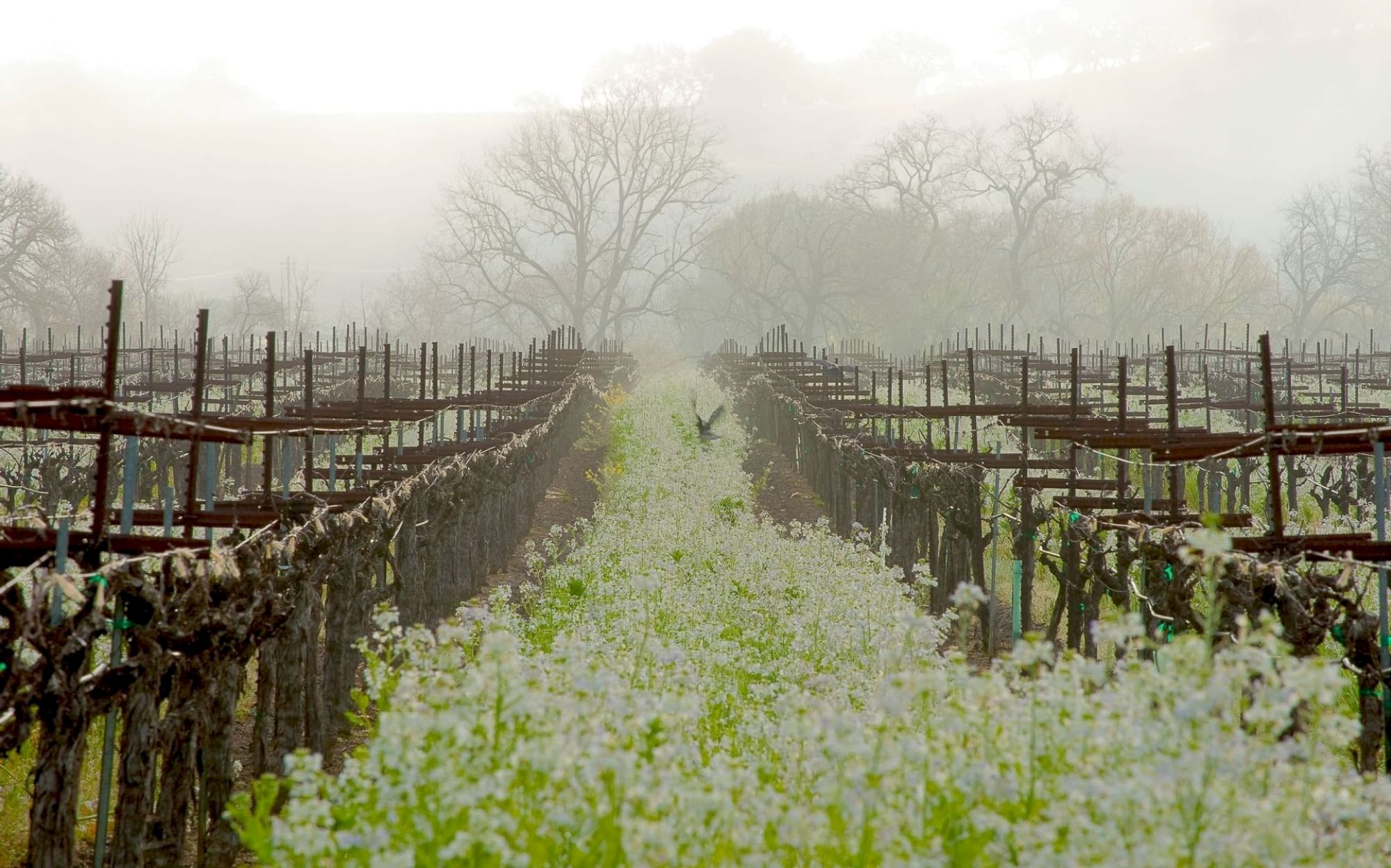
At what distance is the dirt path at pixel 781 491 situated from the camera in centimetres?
2278

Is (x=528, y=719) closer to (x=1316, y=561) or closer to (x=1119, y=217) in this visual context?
(x=1316, y=561)

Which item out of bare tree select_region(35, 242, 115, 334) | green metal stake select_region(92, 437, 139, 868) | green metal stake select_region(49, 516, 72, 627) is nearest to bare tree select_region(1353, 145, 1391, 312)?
bare tree select_region(35, 242, 115, 334)

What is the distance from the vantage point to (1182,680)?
3871mm

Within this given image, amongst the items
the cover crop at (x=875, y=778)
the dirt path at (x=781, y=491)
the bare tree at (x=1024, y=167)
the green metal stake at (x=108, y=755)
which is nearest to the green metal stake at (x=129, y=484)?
the green metal stake at (x=108, y=755)

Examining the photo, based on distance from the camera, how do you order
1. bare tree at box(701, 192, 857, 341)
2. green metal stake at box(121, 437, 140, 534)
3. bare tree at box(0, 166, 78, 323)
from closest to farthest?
green metal stake at box(121, 437, 140, 534) < bare tree at box(0, 166, 78, 323) < bare tree at box(701, 192, 857, 341)

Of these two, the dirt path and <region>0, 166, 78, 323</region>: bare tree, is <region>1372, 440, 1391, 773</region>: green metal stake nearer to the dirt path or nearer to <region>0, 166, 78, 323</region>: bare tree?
the dirt path

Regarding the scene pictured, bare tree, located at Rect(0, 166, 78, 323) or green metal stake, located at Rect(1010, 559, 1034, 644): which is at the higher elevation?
bare tree, located at Rect(0, 166, 78, 323)

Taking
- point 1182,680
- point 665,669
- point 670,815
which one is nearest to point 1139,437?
point 665,669

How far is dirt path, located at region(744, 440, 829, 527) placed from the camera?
22.8 metres

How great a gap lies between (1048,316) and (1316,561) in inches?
3856

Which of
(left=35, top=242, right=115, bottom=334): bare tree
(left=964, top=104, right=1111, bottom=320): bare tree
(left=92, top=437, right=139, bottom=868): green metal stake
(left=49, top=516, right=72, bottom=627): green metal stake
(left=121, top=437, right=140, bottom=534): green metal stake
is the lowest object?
(left=92, top=437, right=139, bottom=868): green metal stake

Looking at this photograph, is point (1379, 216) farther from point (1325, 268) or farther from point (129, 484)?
point (129, 484)

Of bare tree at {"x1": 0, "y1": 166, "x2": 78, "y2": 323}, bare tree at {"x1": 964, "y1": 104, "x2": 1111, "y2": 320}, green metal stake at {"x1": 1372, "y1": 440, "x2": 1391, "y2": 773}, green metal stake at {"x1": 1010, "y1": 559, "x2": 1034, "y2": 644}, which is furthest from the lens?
bare tree at {"x1": 964, "y1": 104, "x2": 1111, "y2": 320}

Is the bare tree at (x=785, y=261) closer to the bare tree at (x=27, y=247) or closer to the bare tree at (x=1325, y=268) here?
the bare tree at (x=1325, y=268)
